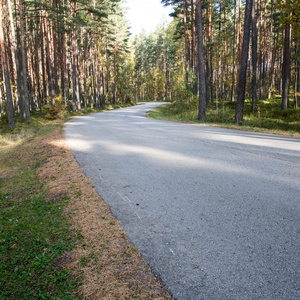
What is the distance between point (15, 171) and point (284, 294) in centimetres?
658

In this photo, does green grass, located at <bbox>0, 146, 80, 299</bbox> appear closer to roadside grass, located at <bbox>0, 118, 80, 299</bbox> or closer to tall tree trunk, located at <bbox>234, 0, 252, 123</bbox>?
roadside grass, located at <bbox>0, 118, 80, 299</bbox>

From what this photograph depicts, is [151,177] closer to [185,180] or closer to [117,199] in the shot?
[185,180]

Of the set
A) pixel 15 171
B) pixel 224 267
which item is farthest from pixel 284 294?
pixel 15 171

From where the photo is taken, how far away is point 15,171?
6371 mm

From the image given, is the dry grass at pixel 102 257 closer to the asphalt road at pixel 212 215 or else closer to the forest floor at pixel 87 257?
the forest floor at pixel 87 257

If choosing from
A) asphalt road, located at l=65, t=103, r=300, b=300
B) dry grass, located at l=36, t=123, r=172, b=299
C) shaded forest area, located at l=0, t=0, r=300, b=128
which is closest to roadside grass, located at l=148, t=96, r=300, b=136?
shaded forest area, located at l=0, t=0, r=300, b=128

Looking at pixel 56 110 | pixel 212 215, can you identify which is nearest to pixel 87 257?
pixel 212 215

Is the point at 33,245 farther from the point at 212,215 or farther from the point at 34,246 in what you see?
the point at 212,215

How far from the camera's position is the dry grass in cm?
199

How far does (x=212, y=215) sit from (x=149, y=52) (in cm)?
7543

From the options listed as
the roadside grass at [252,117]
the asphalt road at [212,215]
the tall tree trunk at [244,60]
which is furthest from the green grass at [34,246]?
the tall tree trunk at [244,60]

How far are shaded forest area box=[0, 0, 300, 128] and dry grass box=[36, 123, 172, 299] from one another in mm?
11939

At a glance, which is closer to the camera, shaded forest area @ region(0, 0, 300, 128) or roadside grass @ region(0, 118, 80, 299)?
roadside grass @ region(0, 118, 80, 299)

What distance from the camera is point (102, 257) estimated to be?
2.41m
